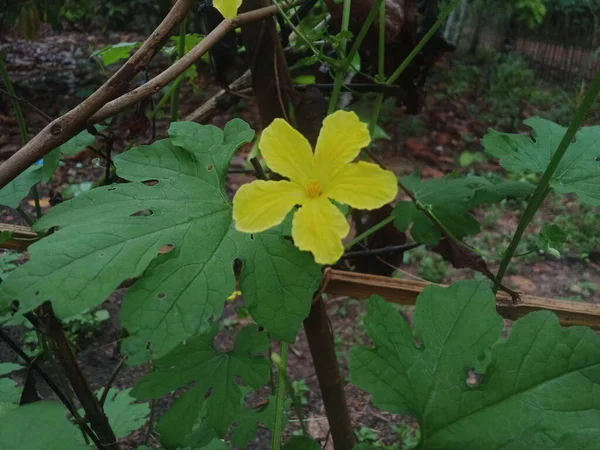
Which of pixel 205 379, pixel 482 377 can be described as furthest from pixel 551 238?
pixel 205 379

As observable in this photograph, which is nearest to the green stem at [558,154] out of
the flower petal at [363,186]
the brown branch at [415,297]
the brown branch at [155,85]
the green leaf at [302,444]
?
the brown branch at [415,297]

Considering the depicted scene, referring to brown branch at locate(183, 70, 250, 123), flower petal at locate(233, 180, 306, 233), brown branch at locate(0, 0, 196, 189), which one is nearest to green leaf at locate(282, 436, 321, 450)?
flower petal at locate(233, 180, 306, 233)

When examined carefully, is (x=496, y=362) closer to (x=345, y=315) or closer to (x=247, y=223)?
(x=247, y=223)

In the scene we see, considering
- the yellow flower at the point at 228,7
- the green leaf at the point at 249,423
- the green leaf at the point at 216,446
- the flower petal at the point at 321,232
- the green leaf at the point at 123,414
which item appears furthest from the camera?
the green leaf at the point at 123,414

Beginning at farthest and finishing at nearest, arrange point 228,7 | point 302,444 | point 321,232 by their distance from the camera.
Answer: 1. point 302,444
2. point 228,7
3. point 321,232

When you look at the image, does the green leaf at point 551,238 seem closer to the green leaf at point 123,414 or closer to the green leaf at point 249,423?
the green leaf at point 249,423

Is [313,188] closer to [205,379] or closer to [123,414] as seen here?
[205,379]
